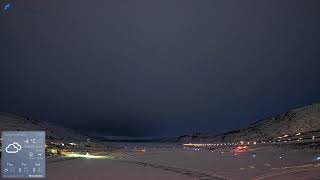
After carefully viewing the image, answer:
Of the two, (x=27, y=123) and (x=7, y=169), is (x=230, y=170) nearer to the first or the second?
(x=7, y=169)

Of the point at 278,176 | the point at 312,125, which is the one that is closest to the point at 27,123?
the point at 312,125

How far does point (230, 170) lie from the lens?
24578mm
